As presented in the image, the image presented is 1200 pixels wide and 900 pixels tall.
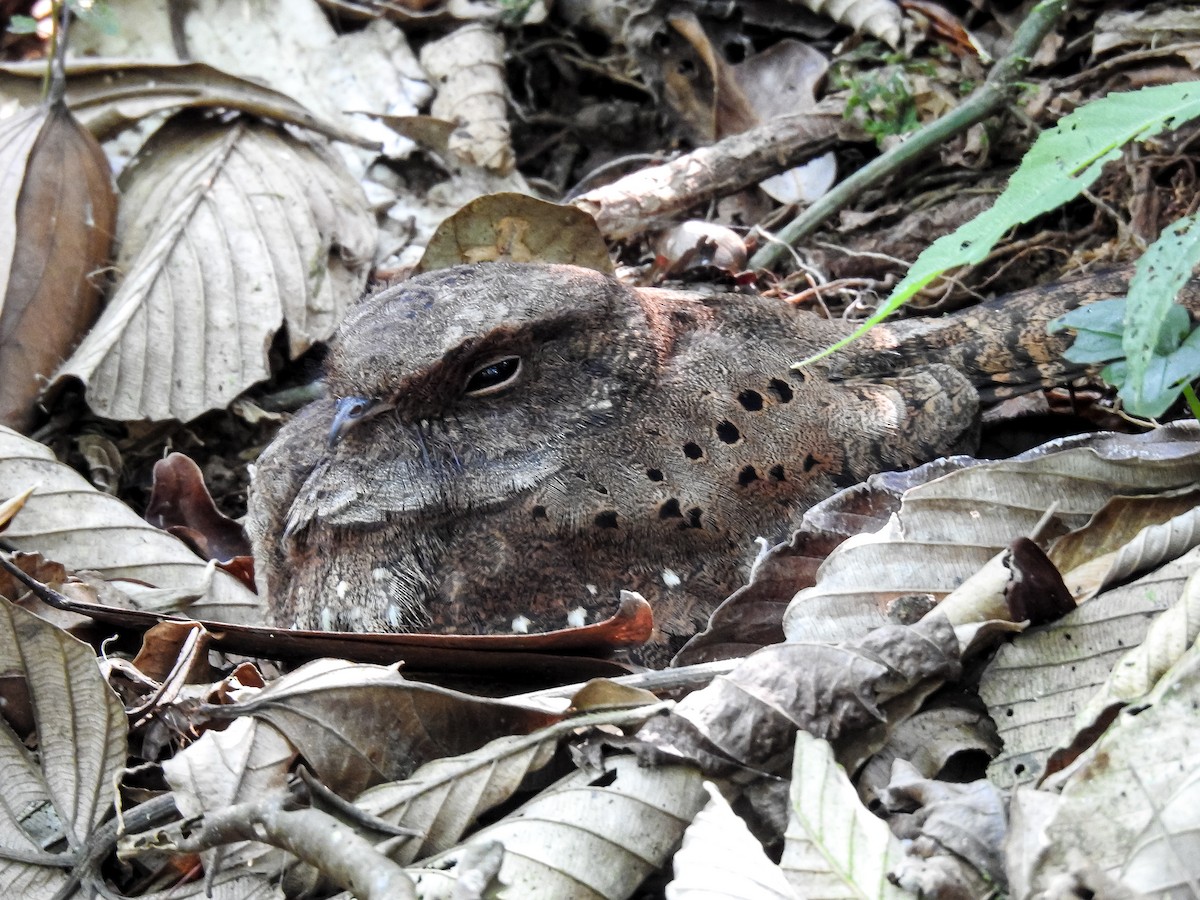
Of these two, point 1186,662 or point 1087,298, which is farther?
point 1087,298

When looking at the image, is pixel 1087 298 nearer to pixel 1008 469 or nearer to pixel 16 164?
pixel 1008 469

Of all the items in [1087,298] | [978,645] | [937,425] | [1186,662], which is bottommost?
[1186,662]

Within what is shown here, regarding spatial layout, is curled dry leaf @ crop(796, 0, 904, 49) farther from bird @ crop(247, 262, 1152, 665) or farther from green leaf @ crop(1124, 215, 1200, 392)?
green leaf @ crop(1124, 215, 1200, 392)

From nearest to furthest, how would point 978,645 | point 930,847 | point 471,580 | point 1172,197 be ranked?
point 930,847 → point 978,645 → point 471,580 → point 1172,197

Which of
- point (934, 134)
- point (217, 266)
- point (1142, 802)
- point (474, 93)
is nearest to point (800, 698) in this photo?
point (1142, 802)

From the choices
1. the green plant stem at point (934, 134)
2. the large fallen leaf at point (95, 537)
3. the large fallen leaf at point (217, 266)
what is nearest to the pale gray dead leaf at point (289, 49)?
the large fallen leaf at point (217, 266)

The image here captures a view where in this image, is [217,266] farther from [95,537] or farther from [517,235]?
[95,537]

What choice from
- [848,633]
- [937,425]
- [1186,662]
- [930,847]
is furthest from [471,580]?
[1186,662]
